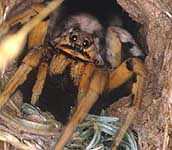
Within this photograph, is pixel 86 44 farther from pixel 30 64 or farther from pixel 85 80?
pixel 30 64

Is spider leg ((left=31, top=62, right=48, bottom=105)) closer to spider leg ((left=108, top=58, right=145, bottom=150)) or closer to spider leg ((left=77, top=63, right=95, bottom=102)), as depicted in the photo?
spider leg ((left=77, top=63, right=95, bottom=102))

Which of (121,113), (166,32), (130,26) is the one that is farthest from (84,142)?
(130,26)

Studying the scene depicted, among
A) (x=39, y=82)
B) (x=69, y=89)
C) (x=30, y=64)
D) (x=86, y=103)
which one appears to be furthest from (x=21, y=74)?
(x=69, y=89)

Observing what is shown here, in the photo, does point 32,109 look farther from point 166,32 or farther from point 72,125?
point 166,32

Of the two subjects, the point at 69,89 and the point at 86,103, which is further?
the point at 69,89

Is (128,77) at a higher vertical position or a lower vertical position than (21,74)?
lower

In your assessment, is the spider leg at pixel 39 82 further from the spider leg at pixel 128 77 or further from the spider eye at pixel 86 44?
the spider leg at pixel 128 77
